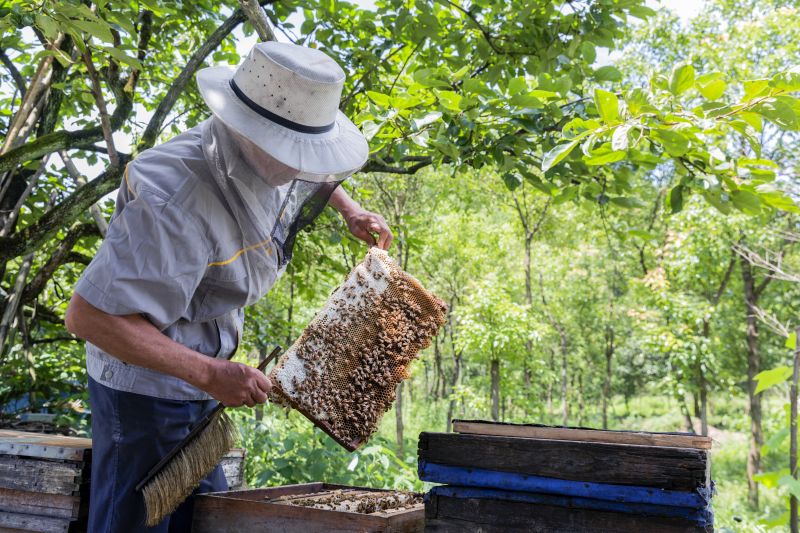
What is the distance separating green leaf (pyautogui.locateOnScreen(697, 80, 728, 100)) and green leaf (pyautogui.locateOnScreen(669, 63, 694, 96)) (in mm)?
48

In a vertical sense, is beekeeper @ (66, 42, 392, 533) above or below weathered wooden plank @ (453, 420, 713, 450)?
above

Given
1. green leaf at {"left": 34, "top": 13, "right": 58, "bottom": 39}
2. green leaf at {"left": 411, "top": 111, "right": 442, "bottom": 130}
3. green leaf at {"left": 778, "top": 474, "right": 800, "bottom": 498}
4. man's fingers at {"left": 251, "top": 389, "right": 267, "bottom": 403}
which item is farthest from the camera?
green leaf at {"left": 411, "top": 111, "right": 442, "bottom": 130}

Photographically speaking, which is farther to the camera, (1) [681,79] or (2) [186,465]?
(1) [681,79]

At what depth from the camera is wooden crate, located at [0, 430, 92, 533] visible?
1.97 meters

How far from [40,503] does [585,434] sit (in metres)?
1.66

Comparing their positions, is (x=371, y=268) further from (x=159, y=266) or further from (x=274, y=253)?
(x=159, y=266)

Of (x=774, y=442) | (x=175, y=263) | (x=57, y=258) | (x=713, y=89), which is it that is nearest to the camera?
(x=774, y=442)

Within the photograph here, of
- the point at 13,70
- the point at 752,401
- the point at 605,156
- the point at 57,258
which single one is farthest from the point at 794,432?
the point at 752,401

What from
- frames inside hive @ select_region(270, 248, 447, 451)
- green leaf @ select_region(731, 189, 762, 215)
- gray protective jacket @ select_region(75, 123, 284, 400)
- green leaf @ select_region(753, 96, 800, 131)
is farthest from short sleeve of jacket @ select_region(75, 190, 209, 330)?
green leaf @ select_region(731, 189, 762, 215)

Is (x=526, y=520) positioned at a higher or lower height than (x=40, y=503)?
higher

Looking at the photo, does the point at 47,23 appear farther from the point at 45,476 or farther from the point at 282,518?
the point at 282,518

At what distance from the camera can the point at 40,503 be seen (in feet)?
6.62

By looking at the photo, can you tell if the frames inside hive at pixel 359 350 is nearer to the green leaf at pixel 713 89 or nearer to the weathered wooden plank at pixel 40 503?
the weathered wooden plank at pixel 40 503

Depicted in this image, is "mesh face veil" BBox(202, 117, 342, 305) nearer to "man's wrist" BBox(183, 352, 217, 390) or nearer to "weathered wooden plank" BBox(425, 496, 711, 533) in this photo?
"man's wrist" BBox(183, 352, 217, 390)
